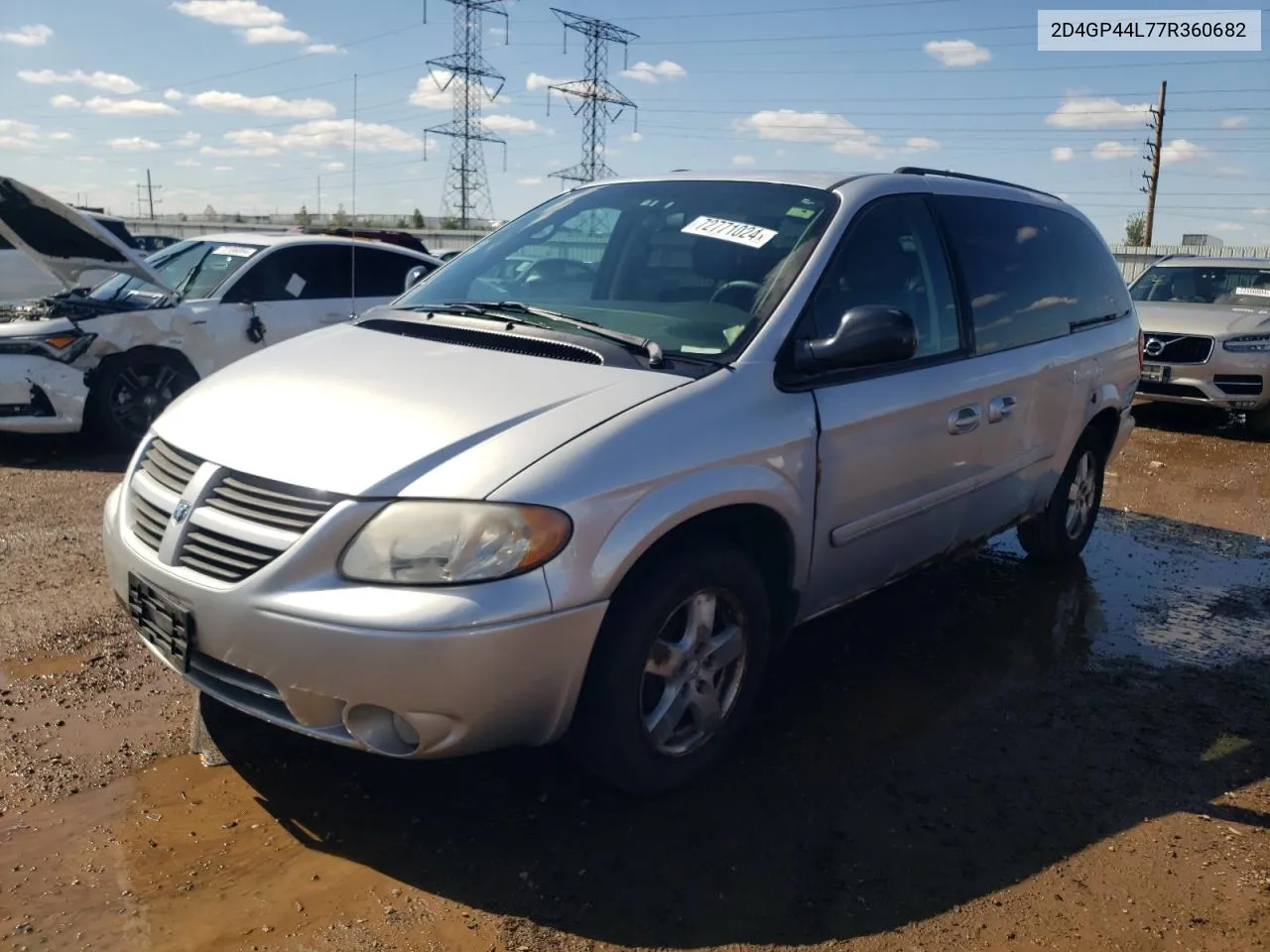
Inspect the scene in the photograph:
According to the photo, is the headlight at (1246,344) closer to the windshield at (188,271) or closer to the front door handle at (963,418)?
the front door handle at (963,418)

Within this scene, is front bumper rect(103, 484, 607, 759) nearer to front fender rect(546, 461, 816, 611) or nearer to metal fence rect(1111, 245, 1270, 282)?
front fender rect(546, 461, 816, 611)

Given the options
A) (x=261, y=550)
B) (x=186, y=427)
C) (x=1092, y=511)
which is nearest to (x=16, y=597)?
(x=186, y=427)

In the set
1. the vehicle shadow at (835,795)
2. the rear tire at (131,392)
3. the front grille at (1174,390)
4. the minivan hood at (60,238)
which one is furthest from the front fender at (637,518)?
the front grille at (1174,390)

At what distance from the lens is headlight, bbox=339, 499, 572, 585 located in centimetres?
261

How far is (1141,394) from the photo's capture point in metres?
10.8

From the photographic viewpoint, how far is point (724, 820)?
10.2ft

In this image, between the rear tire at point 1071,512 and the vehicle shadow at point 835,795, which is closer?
the vehicle shadow at point 835,795

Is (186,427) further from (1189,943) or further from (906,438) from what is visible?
(1189,943)

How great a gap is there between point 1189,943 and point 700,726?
1365 mm

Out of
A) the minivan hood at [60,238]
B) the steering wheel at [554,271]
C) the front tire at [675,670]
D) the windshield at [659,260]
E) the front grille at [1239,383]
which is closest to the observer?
the front tire at [675,670]

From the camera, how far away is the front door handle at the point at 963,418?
409cm

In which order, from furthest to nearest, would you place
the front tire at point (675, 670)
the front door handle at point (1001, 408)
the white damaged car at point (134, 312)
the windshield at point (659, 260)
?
1. the white damaged car at point (134, 312)
2. the front door handle at point (1001, 408)
3. the windshield at point (659, 260)
4. the front tire at point (675, 670)

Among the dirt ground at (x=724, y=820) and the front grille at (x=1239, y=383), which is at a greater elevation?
the front grille at (x=1239, y=383)

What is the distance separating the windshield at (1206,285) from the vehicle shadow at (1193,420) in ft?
3.86
